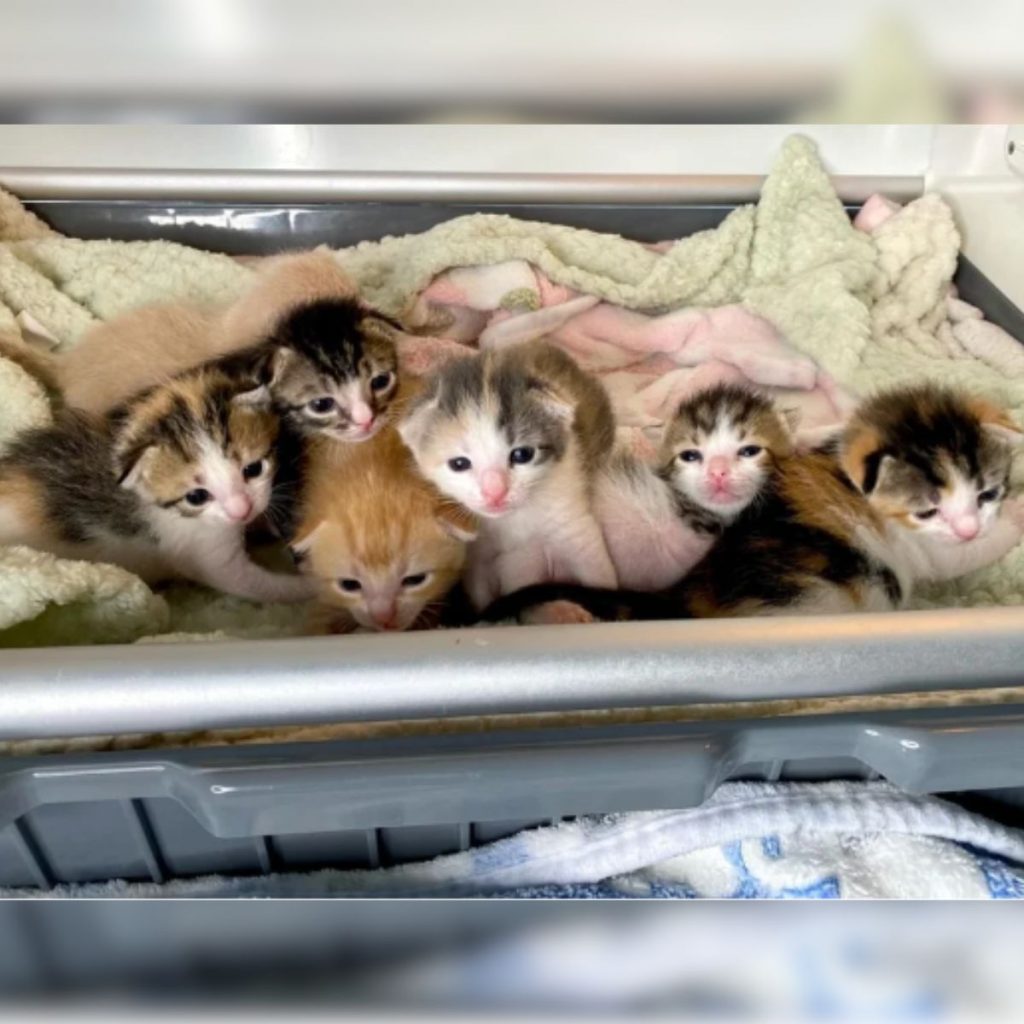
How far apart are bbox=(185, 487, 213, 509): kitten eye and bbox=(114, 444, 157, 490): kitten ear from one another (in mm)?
56

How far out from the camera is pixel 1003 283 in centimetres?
172

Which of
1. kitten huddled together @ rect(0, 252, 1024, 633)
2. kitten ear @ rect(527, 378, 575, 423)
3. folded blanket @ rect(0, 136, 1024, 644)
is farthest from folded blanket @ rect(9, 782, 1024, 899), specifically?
folded blanket @ rect(0, 136, 1024, 644)

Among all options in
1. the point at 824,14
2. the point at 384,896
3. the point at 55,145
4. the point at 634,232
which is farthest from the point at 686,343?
the point at 55,145

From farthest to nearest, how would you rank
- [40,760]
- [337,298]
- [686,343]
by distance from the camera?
[686,343], [337,298], [40,760]

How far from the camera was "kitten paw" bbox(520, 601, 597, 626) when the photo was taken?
1.08 m

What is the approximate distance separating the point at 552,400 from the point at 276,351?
33 cm

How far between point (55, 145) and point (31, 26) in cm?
111

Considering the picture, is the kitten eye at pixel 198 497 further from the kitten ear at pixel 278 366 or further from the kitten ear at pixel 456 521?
the kitten ear at pixel 456 521

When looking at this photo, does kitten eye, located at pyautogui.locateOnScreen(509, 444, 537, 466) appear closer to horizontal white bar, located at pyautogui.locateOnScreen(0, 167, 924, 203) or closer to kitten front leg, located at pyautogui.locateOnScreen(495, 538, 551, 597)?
kitten front leg, located at pyautogui.locateOnScreen(495, 538, 551, 597)

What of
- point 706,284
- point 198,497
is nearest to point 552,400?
point 198,497

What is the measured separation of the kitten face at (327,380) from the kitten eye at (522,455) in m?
0.19

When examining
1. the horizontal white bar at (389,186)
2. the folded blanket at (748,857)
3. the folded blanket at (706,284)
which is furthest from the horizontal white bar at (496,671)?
the horizontal white bar at (389,186)

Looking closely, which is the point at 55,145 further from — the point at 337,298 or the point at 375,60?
the point at 375,60

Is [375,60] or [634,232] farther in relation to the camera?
[634,232]
